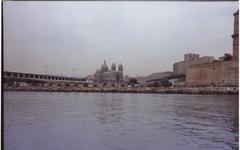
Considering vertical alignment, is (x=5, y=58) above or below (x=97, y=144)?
above

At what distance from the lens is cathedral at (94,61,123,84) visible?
8.11 feet

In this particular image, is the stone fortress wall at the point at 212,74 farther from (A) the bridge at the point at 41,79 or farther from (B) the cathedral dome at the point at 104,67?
(A) the bridge at the point at 41,79

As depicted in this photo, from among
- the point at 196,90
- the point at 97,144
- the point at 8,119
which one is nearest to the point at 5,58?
the point at 8,119

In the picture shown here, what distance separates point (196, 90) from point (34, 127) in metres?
1.55

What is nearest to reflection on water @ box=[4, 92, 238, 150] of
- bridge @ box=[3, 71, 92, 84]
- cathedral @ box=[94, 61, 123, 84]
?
bridge @ box=[3, 71, 92, 84]

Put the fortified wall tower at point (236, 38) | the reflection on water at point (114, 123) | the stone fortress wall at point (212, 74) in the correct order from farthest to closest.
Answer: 1. the reflection on water at point (114, 123)
2. the stone fortress wall at point (212, 74)
3. the fortified wall tower at point (236, 38)

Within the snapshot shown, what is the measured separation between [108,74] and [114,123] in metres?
0.94

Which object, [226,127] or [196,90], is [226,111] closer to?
[226,127]

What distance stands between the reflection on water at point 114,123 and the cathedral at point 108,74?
0.28 meters

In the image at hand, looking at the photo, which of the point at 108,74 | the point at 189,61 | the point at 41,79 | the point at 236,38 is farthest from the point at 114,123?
the point at 236,38

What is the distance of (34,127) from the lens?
9.60 feet

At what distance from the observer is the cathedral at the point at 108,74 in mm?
2471

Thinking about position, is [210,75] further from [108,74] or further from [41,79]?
[41,79]

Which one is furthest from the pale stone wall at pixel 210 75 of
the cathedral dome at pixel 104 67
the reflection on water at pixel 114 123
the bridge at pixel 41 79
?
the bridge at pixel 41 79
